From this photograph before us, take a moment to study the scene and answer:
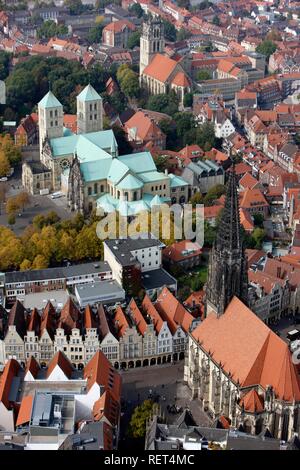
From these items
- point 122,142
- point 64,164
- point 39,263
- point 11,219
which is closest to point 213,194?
point 122,142

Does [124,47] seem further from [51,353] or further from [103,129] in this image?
[51,353]

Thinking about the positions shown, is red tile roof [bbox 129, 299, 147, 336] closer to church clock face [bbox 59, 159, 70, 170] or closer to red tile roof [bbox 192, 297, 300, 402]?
red tile roof [bbox 192, 297, 300, 402]

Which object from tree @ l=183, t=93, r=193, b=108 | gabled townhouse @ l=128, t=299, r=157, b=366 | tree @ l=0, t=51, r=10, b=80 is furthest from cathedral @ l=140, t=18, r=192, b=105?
gabled townhouse @ l=128, t=299, r=157, b=366

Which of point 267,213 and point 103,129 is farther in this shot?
point 103,129

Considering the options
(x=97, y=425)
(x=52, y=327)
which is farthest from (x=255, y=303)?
(x=97, y=425)

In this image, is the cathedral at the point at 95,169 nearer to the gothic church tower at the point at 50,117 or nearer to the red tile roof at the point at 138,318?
the gothic church tower at the point at 50,117

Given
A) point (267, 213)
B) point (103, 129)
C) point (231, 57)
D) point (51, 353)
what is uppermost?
point (231, 57)
